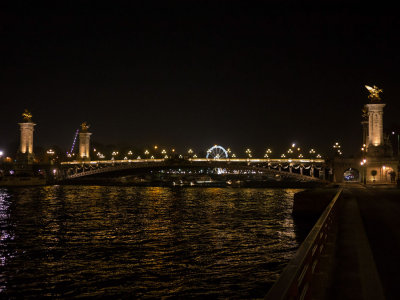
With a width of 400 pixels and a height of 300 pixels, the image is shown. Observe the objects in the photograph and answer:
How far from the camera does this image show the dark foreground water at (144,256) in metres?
15.2

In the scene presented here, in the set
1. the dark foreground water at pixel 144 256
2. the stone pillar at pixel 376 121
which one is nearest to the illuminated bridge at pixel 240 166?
the stone pillar at pixel 376 121

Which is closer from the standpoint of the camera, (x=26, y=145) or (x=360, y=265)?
(x=360, y=265)

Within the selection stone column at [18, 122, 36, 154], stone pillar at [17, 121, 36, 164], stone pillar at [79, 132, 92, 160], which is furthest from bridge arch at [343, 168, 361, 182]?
stone column at [18, 122, 36, 154]

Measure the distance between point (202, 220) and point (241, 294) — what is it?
72.2 ft

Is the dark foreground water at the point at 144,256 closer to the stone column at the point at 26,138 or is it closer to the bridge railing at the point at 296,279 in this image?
the bridge railing at the point at 296,279

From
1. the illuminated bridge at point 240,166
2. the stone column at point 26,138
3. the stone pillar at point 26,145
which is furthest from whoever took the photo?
the stone column at point 26,138

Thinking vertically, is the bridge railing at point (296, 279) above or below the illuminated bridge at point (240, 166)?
below

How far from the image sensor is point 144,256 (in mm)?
20734

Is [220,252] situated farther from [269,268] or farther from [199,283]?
[199,283]

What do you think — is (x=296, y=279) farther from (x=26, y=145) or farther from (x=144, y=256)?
(x=26, y=145)

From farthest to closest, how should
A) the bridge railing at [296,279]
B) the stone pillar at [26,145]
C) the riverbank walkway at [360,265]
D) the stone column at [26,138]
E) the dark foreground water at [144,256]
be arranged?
the stone column at [26,138] → the stone pillar at [26,145] → the dark foreground water at [144,256] → the riverbank walkway at [360,265] → the bridge railing at [296,279]

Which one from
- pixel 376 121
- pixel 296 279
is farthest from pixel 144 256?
pixel 376 121

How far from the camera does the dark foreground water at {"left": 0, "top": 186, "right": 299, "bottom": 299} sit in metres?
15.2

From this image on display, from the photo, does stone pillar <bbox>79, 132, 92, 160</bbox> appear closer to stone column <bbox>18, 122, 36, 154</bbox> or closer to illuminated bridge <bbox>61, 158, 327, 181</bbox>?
stone column <bbox>18, 122, 36, 154</bbox>
